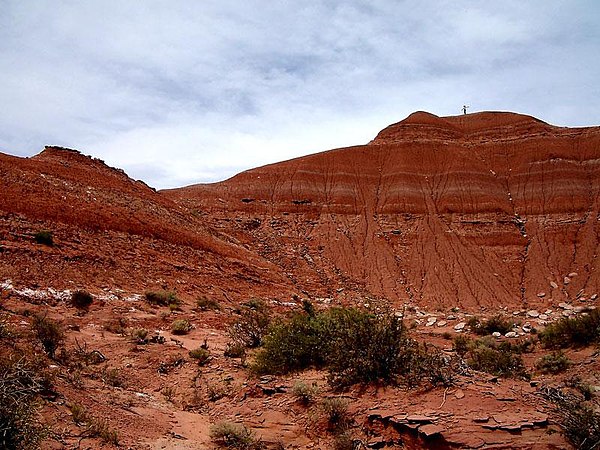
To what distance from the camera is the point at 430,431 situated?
5516 millimetres

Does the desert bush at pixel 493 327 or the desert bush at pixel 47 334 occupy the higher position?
the desert bush at pixel 47 334

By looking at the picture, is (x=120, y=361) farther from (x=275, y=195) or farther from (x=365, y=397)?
(x=275, y=195)

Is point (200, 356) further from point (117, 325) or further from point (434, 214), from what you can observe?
point (434, 214)

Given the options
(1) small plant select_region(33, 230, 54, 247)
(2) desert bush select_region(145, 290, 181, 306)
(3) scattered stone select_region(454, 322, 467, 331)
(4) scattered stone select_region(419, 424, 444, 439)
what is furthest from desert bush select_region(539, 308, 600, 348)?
(1) small plant select_region(33, 230, 54, 247)

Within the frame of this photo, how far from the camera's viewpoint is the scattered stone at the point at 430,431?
548 cm

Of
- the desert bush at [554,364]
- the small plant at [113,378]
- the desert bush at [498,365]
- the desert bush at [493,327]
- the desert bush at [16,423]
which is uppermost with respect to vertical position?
the desert bush at [16,423]

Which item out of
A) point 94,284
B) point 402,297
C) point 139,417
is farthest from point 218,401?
point 402,297

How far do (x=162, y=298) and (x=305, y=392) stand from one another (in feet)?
40.0

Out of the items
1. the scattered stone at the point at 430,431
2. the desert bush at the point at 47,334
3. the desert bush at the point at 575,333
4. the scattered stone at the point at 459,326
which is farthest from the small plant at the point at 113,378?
the scattered stone at the point at 459,326

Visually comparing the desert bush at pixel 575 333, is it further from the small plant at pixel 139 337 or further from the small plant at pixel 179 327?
the small plant at pixel 139 337

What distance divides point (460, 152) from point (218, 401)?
48948 millimetres

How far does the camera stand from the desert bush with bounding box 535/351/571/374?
31.8ft

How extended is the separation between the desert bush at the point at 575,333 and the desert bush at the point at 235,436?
8478mm

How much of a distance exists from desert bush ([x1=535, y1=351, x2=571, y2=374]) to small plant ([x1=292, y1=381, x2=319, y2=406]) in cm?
567
